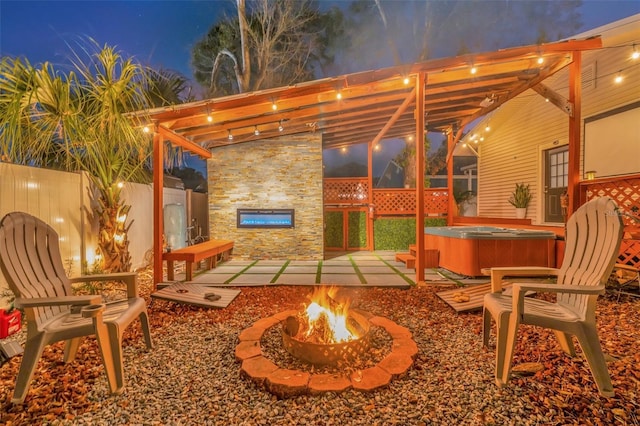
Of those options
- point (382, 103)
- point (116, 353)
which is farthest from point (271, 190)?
point (116, 353)

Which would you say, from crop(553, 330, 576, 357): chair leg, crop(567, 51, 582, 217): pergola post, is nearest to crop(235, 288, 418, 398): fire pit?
crop(553, 330, 576, 357): chair leg

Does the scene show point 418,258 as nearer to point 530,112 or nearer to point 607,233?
point 607,233

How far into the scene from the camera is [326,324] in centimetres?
253

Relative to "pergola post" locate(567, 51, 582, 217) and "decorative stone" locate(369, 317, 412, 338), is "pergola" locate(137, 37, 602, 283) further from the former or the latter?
"decorative stone" locate(369, 317, 412, 338)

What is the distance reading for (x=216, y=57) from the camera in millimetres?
12789

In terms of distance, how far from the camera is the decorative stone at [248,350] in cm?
237

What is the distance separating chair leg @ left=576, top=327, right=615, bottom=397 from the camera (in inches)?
77.1

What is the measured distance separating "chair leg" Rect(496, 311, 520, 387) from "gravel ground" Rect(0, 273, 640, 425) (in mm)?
78

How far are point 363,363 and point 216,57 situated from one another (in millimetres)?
13890

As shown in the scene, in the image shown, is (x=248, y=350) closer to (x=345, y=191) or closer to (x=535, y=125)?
(x=345, y=191)

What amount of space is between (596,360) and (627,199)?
4058mm

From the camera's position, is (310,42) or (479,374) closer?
(479,374)

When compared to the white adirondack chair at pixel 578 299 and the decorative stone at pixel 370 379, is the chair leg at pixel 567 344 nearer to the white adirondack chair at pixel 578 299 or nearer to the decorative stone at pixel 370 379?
the white adirondack chair at pixel 578 299

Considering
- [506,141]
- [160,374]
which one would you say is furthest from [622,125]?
[160,374]
